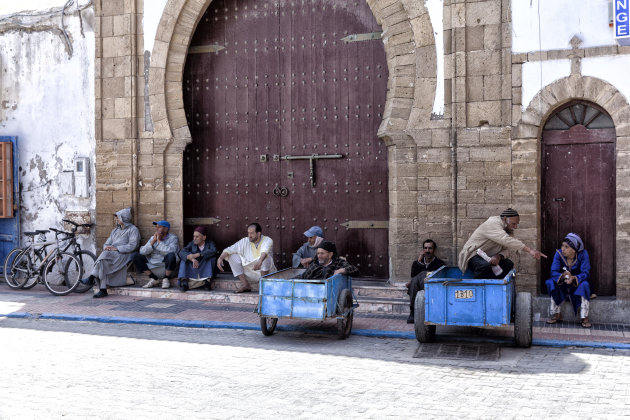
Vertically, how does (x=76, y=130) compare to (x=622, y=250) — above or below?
above

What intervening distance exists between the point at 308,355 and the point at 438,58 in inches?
175

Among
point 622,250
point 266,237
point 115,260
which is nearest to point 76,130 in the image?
point 115,260

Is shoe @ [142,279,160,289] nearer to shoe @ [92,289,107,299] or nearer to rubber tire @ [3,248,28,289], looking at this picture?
shoe @ [92,289,107,299]

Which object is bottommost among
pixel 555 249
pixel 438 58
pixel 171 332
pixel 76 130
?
pixel 171 332

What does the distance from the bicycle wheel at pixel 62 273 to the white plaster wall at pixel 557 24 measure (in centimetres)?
685

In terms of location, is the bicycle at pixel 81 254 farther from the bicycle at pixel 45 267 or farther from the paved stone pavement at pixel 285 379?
the paved stone pavement at pixel 285 379

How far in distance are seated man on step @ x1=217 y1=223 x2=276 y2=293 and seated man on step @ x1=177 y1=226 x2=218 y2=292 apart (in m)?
0.40

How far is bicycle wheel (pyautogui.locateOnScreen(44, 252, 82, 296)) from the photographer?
1054 cm

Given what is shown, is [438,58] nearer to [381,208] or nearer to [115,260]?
[381,208]

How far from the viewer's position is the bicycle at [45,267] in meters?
10.6

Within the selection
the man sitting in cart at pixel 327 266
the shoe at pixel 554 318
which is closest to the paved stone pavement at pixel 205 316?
the shoe at pixel 554 318

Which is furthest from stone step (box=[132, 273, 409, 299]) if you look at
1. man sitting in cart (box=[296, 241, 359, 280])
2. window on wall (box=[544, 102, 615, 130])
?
window on wall (box=[544, 102, 615, 130])

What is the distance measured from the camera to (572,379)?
5.77m

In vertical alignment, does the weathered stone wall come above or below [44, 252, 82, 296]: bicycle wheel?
above
